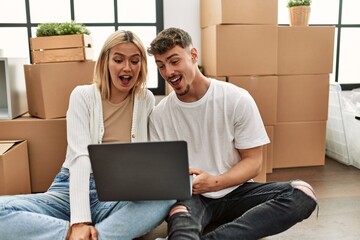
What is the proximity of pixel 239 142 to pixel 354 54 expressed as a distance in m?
2.07

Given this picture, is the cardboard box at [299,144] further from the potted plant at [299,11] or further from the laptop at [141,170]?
the laptop at [141,170]

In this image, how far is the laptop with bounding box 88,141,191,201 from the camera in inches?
46.3

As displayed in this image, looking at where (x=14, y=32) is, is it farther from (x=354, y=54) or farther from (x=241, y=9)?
(x=354, y=54)

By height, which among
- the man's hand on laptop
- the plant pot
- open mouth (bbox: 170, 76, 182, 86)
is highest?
the plant pot

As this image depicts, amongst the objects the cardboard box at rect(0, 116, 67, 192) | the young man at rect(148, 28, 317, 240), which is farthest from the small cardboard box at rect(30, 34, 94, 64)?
the young man at rect(148, 28, 317, 240)

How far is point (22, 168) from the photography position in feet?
6.29

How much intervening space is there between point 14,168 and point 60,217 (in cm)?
54

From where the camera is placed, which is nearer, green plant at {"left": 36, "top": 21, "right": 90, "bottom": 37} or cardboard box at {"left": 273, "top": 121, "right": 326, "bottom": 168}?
green plant at {"left": 36, "top": 21, "right": 90, "bottom": 37}

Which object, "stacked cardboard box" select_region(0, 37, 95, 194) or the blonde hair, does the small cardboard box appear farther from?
the blonde hair

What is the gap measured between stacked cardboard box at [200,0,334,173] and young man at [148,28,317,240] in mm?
834

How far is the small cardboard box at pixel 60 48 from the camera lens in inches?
77.5

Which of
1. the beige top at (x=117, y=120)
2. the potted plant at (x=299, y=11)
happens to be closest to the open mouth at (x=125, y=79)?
the beige top at (x=117, y=120)

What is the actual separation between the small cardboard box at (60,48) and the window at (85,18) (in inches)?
24.7

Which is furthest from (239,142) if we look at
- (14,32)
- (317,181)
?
(14,32)
